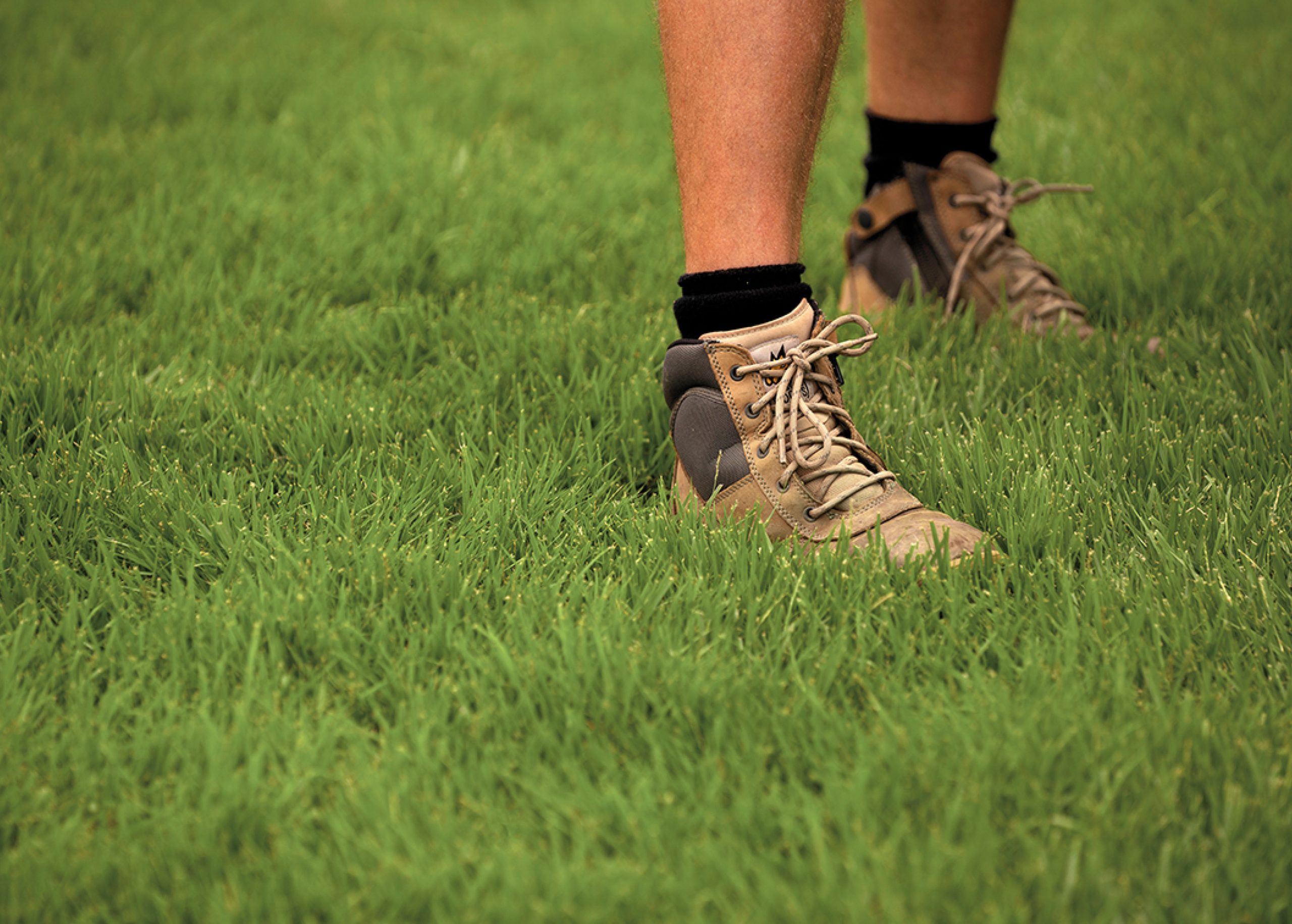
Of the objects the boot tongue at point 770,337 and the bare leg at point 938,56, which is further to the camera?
the bare leg at point 938,56

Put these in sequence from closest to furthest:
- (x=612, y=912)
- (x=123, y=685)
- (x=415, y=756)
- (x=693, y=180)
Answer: (x=612, y=912) < (x=415, y=756) < (x=123, y=685) < (x=693, y=180)

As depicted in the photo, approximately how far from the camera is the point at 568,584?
1.51 metres

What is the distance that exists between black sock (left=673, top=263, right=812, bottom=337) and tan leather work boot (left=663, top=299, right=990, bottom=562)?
2cm

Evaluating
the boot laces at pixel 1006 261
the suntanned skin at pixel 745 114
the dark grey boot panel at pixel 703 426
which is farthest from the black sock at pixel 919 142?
the dark grey boot panel at pixel 703 426

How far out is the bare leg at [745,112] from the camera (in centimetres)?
158

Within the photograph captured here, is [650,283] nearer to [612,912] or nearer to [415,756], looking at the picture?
[415,756]

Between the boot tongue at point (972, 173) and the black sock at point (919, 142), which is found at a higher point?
the black sock at point (919, 142)

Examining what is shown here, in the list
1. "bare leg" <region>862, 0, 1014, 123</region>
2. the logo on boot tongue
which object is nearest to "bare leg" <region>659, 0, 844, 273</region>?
the logo on boot tongue

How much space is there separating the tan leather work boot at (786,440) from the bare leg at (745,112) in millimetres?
138

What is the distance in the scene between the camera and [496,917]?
1.03 metres

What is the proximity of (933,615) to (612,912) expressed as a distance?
23.2 inches

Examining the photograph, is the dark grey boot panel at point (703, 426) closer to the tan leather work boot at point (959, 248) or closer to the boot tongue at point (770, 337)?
the boot tongue at point (770, 337)

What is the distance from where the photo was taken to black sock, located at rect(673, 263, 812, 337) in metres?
1.60

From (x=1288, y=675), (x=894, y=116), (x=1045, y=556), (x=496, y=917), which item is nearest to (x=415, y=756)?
(x=496, y=917)
